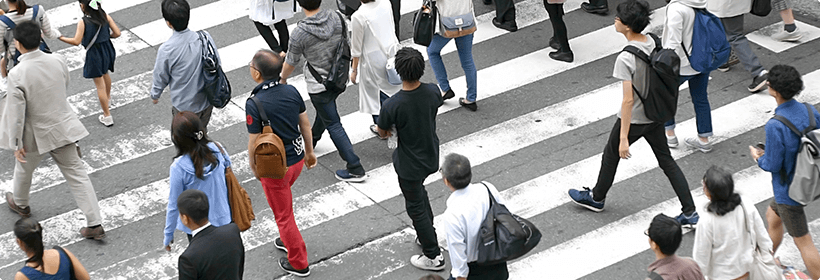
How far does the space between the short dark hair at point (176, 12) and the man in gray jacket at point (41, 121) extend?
2.96ft

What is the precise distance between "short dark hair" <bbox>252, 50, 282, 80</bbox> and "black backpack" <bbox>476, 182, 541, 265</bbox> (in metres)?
2.06

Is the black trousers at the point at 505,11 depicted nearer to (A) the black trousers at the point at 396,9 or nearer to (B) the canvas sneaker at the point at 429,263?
(A) the black trousers at the point at 396,9

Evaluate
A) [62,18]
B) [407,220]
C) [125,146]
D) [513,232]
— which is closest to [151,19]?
[62,18]

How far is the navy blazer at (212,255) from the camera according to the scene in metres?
5.67

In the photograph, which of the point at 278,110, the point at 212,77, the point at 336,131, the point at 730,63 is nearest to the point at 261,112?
the point at 278,110

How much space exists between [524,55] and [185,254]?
6316mm

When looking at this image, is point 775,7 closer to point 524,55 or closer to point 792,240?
point 524,55

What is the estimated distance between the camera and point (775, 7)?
11016 millimetres

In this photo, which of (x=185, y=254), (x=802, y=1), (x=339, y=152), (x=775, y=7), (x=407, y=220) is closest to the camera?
(x=185, y=254)

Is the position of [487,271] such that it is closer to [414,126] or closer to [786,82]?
[414,126]

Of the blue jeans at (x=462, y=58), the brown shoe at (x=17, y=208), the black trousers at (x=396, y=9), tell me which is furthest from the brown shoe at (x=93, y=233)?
the black trousers at (x=396, y=9)

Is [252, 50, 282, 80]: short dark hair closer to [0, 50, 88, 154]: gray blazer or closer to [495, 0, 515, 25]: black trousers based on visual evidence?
[0, 50, 88, 154]: gray blazer

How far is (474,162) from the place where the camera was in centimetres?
935

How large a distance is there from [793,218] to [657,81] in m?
1.42
